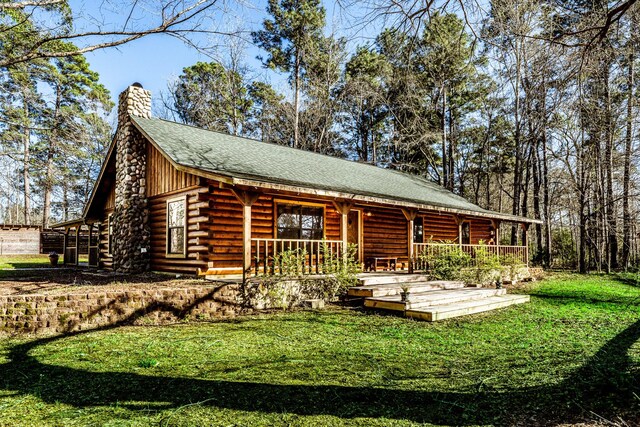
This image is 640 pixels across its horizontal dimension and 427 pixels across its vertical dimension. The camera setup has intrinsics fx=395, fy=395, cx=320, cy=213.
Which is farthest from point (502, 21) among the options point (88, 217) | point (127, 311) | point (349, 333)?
point (88, 217)

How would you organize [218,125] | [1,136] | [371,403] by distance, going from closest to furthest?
1. [371,403]
2. [1,136]
3. [218,125]

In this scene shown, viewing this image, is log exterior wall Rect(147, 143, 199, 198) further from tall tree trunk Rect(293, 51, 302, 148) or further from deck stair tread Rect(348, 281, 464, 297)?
tall tree trunk Rect(293, 51, 302, 148)

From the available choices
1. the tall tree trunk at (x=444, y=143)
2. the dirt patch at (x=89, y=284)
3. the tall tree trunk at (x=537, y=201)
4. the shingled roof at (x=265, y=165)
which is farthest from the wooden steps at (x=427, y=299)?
the tall tree trunk at (x=444, y=143)

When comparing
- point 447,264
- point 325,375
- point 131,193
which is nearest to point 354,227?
point 447,264

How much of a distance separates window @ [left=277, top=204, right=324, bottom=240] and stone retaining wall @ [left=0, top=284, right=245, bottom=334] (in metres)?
4.52

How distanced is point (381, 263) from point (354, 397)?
481 inches

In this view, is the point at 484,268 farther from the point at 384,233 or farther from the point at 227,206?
the point at 227,206

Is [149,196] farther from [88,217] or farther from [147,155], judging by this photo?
[88,217]

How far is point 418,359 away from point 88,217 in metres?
17.3

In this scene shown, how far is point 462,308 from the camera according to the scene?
28.6 feet

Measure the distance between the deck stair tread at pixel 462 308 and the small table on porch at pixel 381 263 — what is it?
5059mm

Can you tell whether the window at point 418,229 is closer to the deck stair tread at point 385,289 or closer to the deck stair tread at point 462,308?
the deck stair tread at point 385,289

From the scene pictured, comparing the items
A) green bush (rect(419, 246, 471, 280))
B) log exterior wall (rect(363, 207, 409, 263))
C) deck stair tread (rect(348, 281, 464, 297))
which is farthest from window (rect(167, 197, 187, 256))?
green bush (rect(419, 246, 471, 280))

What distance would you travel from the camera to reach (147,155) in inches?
551
